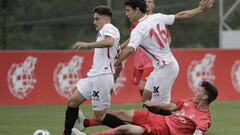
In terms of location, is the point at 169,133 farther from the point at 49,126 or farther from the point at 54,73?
the point at 54,73

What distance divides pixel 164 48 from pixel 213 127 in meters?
2.55

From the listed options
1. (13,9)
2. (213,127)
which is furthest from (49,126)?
(13,9)

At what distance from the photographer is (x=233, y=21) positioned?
26.1m

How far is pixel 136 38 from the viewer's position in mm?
12758

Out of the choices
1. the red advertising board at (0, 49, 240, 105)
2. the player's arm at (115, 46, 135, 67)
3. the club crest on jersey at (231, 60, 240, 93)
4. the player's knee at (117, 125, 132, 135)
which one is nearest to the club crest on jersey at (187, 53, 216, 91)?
the red advertising board at (0, 49, 240, 105)

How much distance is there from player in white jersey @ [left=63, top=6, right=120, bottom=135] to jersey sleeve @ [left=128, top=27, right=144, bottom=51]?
0.76ft

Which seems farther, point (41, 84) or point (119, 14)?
point (119, 14)

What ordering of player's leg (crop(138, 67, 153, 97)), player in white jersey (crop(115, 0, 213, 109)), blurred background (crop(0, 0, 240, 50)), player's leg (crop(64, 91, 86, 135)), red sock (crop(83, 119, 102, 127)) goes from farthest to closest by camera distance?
blurred background (crop(0, 0, 240, 50)), player's leg (crop(138, 67, 153, 97)), player in white jersey (crop(115, 0, 213, 109)), red sock (crop(83, 119, 102, 127)), player's leg (crop(64, 91, 86, 135))

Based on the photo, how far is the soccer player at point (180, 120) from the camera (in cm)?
1145

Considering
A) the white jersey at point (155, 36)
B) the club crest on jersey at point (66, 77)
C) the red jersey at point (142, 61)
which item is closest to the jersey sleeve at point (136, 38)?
the white jersey at point (155, 36)

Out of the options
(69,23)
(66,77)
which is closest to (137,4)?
(66,77)

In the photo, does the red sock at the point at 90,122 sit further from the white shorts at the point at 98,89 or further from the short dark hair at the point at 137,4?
the short dark hair at the point at 137,4

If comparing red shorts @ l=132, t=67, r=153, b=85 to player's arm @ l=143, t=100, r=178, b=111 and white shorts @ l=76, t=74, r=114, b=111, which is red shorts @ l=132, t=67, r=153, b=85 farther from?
player's arm @ l=143, t=100, r=178, b=111

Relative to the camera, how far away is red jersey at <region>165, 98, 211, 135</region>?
11.5 metres
